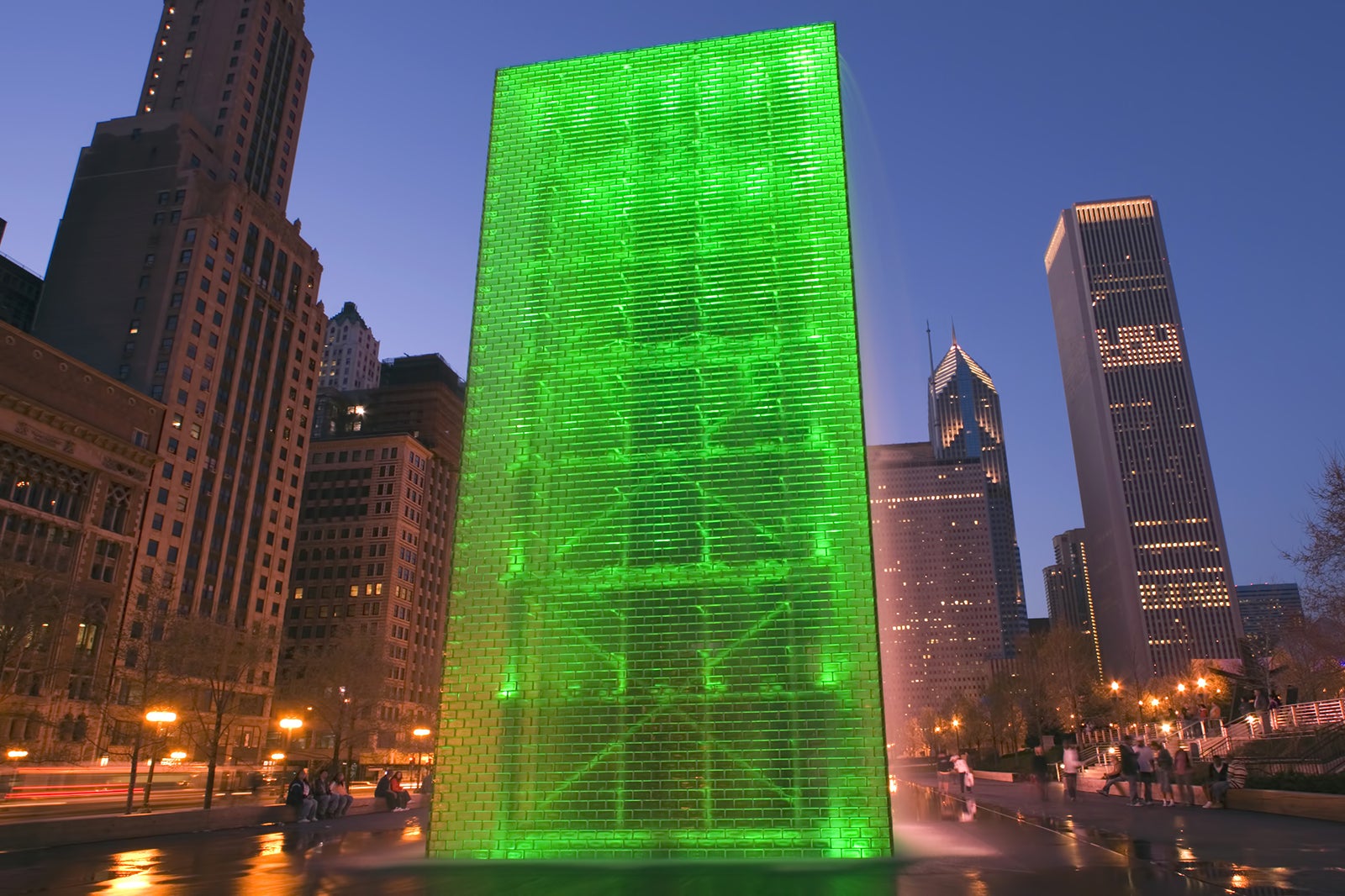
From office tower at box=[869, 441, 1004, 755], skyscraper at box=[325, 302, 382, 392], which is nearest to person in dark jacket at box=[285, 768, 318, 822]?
skyscraper at box=[325, 302, 382, 392]

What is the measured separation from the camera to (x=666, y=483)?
572 inches

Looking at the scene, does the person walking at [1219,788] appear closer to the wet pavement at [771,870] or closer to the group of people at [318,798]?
the wet pavement at [771,870]

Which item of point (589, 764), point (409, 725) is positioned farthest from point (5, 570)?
point (409, 725)

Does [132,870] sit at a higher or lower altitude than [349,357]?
lower

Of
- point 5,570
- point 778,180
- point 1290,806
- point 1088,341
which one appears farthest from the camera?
point 1088,341

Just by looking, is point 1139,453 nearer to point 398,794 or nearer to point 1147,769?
point 1147,769

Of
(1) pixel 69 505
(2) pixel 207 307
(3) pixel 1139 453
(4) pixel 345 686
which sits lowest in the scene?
(4) pixel 345 686

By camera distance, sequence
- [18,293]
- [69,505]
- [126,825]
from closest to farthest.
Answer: [126,825] < [69,505] < [18,293]

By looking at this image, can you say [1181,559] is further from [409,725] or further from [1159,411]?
[409,725]

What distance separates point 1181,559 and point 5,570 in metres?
166

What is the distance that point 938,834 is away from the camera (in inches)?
603

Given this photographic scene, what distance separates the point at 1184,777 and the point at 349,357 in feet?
533

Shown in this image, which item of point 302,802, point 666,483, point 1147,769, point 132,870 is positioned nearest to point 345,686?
point 302,802

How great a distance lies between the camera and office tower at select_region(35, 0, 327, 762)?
7544cm
